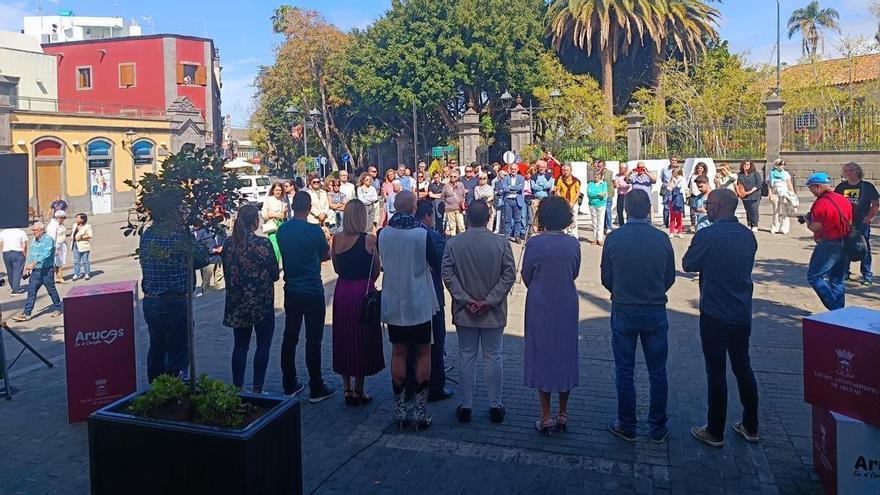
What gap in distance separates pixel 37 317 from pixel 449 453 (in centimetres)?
831

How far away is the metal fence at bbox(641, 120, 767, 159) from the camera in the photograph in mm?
25797

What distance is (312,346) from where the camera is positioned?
6.24 m

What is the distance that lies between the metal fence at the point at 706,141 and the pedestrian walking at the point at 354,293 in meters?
22.6

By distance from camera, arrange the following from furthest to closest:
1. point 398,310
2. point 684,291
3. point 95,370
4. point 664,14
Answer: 1. point 664,14
2. point 684,291
3. point 95,370
4. point 398,310

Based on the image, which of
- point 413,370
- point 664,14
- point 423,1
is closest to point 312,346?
point 413,370

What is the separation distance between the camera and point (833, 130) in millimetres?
24141

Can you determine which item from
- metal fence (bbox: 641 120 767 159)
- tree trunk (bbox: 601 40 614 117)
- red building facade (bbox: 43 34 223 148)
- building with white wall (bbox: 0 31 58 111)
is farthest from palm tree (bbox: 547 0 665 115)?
building with white wall (bbox: 0 31 58 111)

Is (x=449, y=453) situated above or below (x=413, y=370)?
below

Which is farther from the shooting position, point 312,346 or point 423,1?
point 423,1

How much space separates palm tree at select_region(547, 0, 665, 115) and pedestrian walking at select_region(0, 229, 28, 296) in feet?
91.1

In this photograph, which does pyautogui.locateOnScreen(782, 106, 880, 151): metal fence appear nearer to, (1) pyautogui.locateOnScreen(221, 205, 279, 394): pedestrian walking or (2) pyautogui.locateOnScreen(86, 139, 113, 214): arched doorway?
(1) pyautogui.locateOnScreen(221, 205, 279, 394): pedestrian walking

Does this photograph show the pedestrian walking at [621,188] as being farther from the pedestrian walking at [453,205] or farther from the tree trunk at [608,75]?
the tree trunk at [608,75]

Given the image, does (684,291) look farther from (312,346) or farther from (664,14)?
(664,14)

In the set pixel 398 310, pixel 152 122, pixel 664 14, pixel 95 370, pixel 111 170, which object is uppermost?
pixel 664 14
